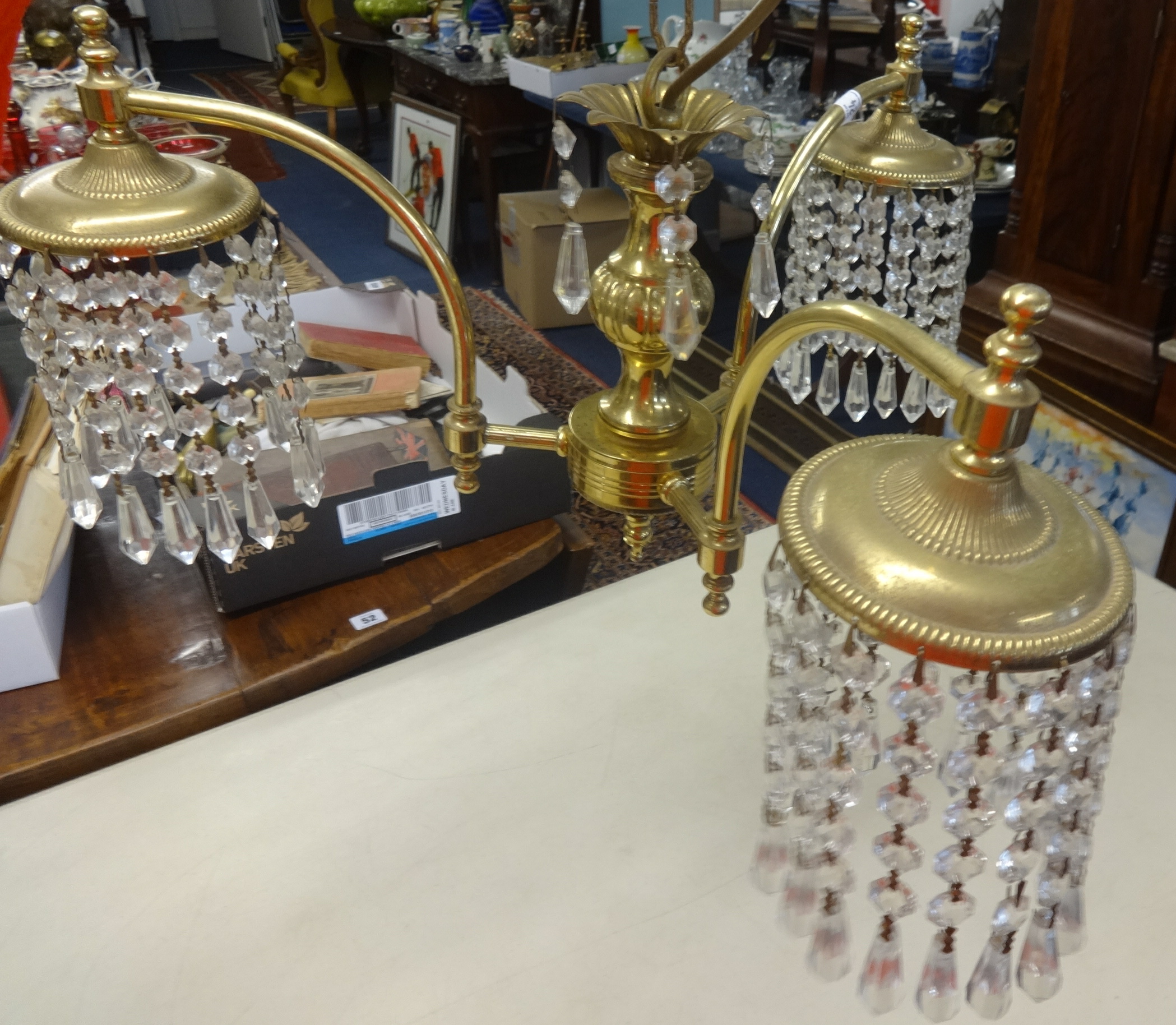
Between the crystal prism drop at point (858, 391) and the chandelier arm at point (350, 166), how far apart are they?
284 mm

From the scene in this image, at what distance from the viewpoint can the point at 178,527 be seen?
1.95 feet

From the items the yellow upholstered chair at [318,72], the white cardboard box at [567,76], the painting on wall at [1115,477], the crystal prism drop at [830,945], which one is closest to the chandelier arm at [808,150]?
the crystal prism drop at [830,945]

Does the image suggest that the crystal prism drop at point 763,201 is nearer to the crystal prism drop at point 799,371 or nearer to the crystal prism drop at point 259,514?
the crystal prism drop at point 799,371

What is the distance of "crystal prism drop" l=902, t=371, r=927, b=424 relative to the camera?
74 centimetres

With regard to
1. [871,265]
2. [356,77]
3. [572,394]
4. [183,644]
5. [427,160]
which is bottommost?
[572,394]

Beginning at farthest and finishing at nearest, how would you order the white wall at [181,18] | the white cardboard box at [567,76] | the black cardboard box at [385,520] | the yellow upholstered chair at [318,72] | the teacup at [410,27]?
1. the white wall at [181,18]
2. the yellow upholstered chair at [318,72]
3. the teacup at [410,27]
4. the white cardboard box at [567,76]
5. the black cardboard box at [385,520]

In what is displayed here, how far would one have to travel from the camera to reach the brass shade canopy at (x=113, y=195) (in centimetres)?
50

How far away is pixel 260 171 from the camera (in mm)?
4715

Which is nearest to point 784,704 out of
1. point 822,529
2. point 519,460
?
point 822,529

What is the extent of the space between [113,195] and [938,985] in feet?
1.90

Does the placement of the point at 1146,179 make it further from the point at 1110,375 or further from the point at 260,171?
the point at 260,171

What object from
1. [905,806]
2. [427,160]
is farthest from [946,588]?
[427,160]

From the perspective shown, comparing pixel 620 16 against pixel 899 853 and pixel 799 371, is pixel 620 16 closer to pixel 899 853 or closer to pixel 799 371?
pixel 799 371

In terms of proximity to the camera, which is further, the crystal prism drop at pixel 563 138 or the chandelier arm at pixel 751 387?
the crystal prism drop at pixel 563 138
